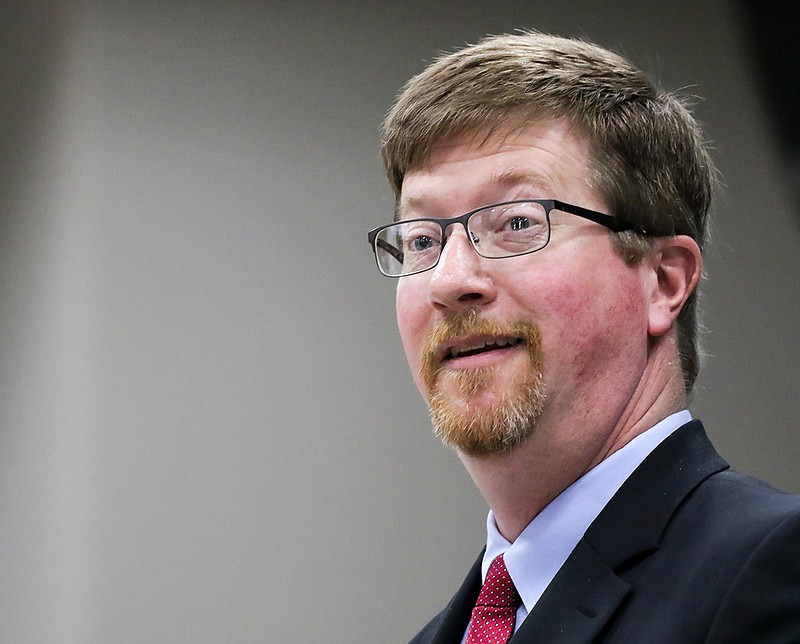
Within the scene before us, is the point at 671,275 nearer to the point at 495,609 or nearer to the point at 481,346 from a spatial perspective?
the point at 481,346

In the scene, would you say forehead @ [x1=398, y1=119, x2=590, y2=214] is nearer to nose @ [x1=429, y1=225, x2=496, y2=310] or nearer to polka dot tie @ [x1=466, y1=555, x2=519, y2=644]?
nose @ [x1=429, y1=225, x2=496, y2=310]

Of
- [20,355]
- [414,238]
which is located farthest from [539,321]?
[20,355]

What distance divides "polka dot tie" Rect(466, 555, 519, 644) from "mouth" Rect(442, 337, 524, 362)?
26cm

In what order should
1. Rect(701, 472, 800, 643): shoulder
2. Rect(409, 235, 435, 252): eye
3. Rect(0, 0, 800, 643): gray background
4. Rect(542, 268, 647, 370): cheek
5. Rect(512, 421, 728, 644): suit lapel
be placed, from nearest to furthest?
Rect(701, 472, 800, 643): shoulder
Rect(512, 421, 728, 644): suit lapel
Rect(542, 268, 647, 370): cheek
Rect(409, 235, 435, 252): eye
Rect(0, 0, 800, 643): gray background

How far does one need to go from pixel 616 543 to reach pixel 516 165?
0.46 metres

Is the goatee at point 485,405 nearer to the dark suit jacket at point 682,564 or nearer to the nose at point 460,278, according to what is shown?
the nose at point 460,278

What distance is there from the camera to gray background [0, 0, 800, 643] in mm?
2697

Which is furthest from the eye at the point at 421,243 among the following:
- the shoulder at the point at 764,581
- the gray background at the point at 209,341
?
the gray background at the point at 209,341

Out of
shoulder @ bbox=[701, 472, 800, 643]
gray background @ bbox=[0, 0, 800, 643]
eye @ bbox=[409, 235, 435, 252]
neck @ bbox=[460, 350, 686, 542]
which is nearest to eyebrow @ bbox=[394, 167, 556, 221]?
eye @ bbox=[409, 235, 435, 252]

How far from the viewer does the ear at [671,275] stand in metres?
1.32

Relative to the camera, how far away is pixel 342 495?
2.85 m

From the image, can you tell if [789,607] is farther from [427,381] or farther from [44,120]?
[44,120]

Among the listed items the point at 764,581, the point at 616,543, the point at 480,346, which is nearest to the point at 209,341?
the point at 480,346

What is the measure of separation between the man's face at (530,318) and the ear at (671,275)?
0.03m
